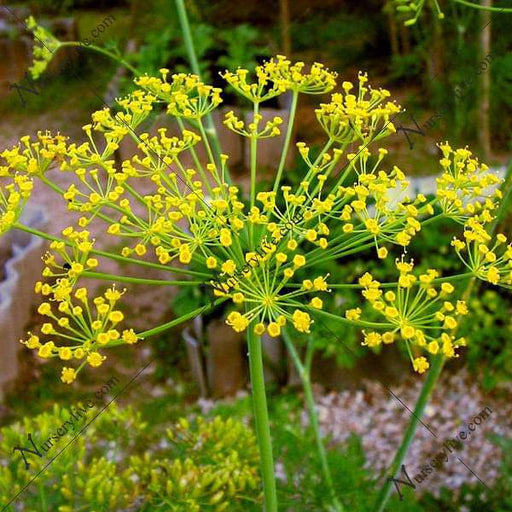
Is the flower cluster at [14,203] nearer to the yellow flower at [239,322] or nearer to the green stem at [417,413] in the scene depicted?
the yellow flower at [239,322]

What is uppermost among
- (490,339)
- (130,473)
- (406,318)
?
(406,318)

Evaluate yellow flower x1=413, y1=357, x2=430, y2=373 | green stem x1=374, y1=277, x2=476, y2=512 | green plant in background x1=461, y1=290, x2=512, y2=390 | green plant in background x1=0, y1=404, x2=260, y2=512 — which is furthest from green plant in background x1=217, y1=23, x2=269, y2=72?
yellow flower x1=413, y1=357, x2=430, y2=373

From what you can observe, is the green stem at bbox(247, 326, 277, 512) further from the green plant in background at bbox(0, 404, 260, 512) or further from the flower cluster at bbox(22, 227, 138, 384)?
the green plant in background at bbox(0, 404, 260, 512)

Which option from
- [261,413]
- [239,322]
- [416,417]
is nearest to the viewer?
[239,322]

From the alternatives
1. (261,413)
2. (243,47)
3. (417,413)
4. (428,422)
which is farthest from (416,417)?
(243,47)

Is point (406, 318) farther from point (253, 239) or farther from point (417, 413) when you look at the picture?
point (417, 413)

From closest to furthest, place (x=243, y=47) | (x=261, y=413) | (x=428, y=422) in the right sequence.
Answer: (x=261, y=413) < (x=428, y=422) < (x=243, y=47)
